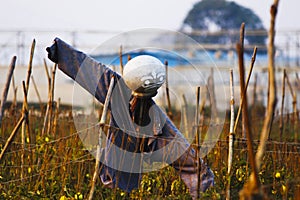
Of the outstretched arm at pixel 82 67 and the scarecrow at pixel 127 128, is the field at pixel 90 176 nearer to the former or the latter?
the scarecrow at pixel 127 128

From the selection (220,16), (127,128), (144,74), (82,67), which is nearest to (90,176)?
(127,128)

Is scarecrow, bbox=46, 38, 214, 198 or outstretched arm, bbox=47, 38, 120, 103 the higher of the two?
outstretched arm, bbox=47, 38, 120, 103

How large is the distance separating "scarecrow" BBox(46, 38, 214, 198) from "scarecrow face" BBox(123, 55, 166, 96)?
4 cm

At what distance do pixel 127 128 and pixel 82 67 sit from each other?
45cm

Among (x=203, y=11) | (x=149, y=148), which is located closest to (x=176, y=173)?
(x=149, y=148)

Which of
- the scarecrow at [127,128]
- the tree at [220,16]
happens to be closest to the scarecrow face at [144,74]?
the scarecrow at [127,128]

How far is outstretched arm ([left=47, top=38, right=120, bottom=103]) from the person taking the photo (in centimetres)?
349

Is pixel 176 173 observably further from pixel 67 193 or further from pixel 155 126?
pixel 67 193

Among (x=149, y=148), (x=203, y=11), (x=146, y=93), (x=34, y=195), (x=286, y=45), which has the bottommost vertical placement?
(x=34, y=195)

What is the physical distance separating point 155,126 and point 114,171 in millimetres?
371

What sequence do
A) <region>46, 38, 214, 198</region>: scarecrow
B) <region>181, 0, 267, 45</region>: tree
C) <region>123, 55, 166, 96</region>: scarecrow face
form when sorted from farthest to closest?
<region>181, 0, 267, 45</region>: tree, <region>46, 38, 214, 198</region>: scarecrow, <region>123, 55, 166, 96</region>: scarecrow face

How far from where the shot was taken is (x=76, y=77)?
3535 mm

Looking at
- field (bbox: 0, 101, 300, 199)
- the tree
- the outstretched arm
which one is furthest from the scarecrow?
the tree

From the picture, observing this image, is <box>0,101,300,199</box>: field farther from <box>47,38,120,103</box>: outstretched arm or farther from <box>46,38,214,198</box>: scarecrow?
<box>47,38,120,103</box>: outstretched arm
